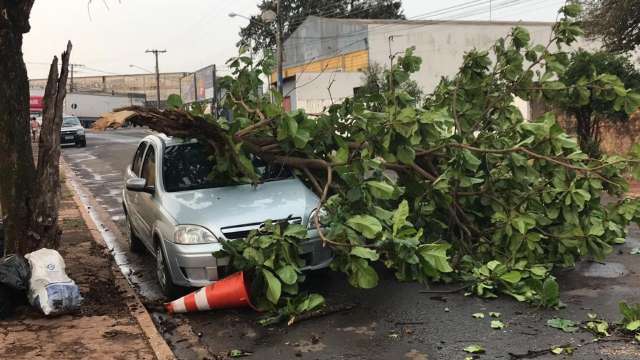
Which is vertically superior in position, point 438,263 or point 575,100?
point 575,100

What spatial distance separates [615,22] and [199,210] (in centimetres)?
1543

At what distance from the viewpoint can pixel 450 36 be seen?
45031mm

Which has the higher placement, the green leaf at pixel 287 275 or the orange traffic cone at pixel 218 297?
the green leaf at pixel 287 275

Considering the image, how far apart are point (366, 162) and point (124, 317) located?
102 inches

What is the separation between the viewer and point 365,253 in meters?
5.13

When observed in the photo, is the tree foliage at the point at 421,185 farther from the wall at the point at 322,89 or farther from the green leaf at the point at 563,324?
the wall at the point at 322,89

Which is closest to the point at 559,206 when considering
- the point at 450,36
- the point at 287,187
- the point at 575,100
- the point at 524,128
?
the point at 524,128

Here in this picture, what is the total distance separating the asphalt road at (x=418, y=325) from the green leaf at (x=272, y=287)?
0.99 feet

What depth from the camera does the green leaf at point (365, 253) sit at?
5090 millimetres

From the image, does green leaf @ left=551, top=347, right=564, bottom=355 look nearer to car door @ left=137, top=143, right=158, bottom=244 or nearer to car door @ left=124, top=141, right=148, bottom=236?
car door @ left=137, top=143, right=158, bottom=244

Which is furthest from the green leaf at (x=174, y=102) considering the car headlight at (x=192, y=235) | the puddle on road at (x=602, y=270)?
the puddle on road at (x=602, y=270)

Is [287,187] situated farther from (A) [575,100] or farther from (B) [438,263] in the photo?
(A) [575,100]

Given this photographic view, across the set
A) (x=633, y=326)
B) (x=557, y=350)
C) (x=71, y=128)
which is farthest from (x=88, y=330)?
(x=71, y=128)

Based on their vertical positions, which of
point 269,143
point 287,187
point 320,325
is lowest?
point 320,325
